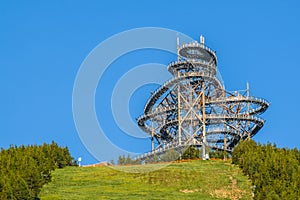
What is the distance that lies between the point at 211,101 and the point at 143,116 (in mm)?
9168

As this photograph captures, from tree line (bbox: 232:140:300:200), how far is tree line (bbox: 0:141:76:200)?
15.2 m

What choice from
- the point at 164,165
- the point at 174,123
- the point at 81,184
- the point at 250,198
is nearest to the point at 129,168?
the point at 164,165

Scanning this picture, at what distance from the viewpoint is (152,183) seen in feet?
179

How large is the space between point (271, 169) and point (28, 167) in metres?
17.9

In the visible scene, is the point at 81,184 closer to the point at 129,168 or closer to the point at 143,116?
the point at 129,168

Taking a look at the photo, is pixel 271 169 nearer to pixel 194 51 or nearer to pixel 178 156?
pixel 178 156

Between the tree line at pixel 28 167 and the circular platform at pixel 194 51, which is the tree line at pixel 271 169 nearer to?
the tree line at pixel 28 167

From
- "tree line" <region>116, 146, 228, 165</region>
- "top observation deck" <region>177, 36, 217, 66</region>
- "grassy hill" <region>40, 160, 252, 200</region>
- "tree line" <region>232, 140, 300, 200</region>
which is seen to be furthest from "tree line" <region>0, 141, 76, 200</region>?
"top observation deck" <region>177, 36, 217, 66</region>

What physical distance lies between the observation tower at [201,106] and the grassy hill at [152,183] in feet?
79.6

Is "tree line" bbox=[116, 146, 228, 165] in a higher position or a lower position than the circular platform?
lower

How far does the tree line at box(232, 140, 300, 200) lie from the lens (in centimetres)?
4875

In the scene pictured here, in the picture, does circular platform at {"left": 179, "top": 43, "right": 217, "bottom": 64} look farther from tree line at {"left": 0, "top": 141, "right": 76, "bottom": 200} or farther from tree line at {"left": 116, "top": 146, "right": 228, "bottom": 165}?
tree line at {"left": 0, "top": 141, "right": 76, "bottom": 200}

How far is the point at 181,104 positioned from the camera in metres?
87.4

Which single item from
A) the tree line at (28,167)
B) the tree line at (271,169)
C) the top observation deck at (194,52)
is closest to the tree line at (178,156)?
the tree line at (28,167)
